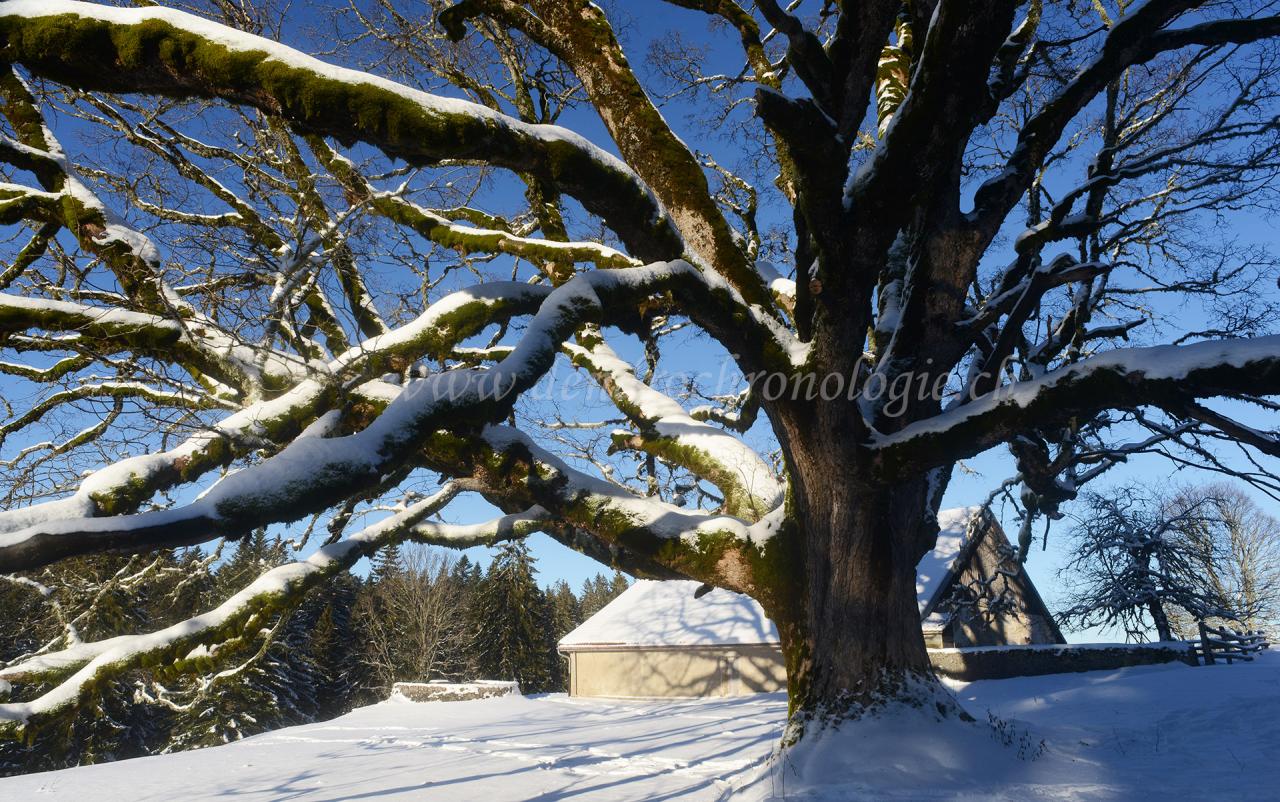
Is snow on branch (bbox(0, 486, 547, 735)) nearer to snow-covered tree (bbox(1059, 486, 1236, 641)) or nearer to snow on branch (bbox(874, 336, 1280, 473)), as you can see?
snow on branch (bbox(874, 336, 1280, 473))

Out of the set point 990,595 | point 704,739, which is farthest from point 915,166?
point 990,595

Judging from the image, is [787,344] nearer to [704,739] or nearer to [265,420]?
[265,420]

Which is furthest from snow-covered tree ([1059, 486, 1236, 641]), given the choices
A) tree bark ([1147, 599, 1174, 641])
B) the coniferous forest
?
the coniferous forest

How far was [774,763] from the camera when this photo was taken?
4352 millimetres

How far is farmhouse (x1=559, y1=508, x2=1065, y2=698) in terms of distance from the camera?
18.0m

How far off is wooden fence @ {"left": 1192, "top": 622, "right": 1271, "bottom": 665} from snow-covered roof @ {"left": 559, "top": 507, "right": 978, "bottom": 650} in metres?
5.45

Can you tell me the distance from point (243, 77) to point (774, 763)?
5203mm

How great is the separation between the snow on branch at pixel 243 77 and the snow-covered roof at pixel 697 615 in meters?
16.8

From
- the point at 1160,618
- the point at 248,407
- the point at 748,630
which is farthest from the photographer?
the point at 748,630

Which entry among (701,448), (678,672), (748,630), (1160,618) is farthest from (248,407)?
(1160,618)

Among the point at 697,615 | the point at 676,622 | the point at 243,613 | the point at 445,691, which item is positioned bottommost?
the point at 445,691

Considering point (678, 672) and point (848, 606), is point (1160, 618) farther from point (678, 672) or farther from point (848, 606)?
point (848, 606)

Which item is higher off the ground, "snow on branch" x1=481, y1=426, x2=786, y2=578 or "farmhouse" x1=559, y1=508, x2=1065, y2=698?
"snow on branch" x1=481, y1=426, x2=786, y2=578

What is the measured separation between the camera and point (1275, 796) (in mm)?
3146
